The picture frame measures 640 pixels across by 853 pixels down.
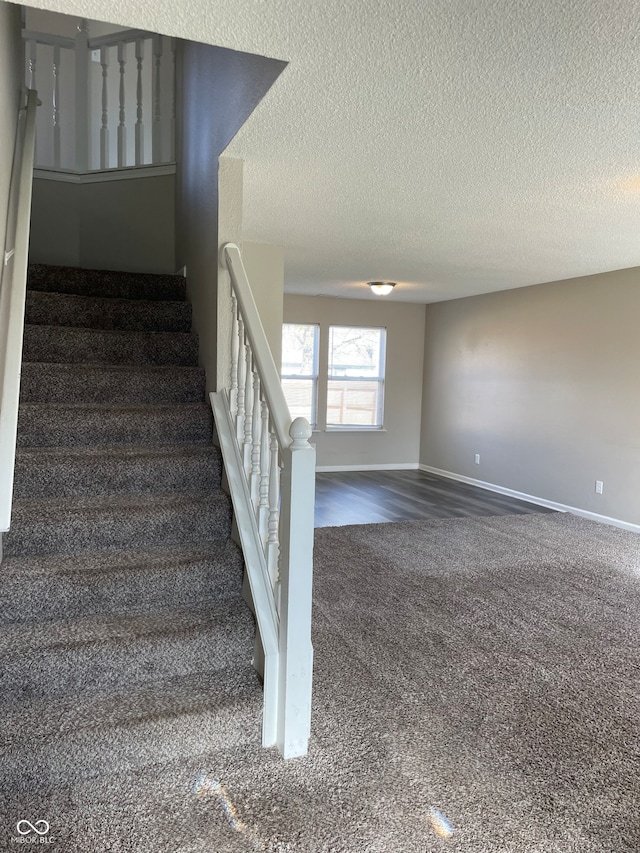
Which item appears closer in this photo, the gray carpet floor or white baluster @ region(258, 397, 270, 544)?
the gray carpet floor

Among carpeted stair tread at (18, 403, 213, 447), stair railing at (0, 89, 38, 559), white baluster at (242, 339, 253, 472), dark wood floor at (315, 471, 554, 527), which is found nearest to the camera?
stair railing at (0, 89, 38, 559)

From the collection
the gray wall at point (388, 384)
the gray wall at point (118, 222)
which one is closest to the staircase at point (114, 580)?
the gray wall at point (118, 222)

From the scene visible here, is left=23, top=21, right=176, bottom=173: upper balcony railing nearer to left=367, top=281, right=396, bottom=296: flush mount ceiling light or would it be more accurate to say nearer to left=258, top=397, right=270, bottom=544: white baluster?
left=367, top=281, right=396, bottom=296: flush mount ceiling light

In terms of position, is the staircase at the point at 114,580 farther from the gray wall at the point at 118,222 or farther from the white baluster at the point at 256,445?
the gray wall at the point at 118,222

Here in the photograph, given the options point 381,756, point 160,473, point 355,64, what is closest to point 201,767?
point 381,756

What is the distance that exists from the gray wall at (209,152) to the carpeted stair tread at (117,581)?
37.1 inches

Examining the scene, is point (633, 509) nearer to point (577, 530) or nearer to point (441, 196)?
point (577, 530)

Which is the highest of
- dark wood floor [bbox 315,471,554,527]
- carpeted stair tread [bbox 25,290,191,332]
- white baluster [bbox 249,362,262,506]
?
carpeted stair tread [bbox 25,290,191,332]

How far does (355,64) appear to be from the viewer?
1.82m

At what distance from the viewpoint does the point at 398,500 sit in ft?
20.3

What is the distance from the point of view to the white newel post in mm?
1826

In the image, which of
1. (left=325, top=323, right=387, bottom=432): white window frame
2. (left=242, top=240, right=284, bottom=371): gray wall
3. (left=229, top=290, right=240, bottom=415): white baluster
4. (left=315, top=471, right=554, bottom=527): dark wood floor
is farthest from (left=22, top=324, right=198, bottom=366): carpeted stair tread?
(left=325, top=323, right=387, bottom=432): white window frame

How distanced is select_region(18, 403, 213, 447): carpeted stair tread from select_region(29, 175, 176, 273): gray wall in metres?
1.94

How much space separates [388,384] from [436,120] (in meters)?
5.91
